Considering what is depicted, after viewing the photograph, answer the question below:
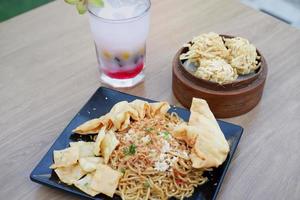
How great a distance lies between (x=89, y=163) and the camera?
85cm

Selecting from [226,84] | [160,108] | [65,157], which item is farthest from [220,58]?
[65,157]

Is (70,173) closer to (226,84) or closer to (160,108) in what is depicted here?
(160,108)

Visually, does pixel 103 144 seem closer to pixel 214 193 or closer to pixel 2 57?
pixel 214 193

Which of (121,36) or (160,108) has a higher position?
(121,36)

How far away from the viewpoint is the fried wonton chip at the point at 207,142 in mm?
837

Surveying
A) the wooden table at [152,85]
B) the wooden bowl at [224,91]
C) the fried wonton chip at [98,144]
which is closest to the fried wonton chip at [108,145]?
the fried wonton chip at [98,144]

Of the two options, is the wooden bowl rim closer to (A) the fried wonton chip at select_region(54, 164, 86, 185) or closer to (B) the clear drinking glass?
(B) the clear drinking glass

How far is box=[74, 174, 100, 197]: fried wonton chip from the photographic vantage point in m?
0.81

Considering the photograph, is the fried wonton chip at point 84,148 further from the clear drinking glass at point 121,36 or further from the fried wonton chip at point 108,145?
the clear drinking glass at point 121,36

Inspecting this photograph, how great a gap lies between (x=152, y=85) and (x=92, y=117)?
9.2 inches

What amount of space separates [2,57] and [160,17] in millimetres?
577

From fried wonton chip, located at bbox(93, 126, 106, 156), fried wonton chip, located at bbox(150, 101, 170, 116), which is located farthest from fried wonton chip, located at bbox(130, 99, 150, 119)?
fried wonton chip, located at bbox(93, 126, 106, 156)

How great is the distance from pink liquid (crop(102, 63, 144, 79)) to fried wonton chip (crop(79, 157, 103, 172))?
355 mm

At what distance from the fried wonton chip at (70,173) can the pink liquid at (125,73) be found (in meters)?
0.38
